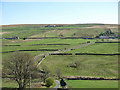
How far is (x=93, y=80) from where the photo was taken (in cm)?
2919

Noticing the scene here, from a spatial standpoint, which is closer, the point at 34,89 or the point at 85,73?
the point at 34,89

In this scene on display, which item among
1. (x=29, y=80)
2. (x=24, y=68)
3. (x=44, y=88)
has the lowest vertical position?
(x=44, y=88)

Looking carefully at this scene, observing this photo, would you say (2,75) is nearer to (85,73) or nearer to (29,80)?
(29,80)

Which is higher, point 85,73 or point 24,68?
point 24,68

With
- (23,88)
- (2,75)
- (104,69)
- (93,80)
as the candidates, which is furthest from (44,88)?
(104,69)

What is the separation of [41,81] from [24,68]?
5.30 metres

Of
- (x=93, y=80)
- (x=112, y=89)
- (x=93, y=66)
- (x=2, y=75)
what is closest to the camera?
(x=112, y=89)

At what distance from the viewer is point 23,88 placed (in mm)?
23094

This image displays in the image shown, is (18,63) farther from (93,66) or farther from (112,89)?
(93,66)

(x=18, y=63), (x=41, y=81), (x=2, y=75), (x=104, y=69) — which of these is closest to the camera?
(x=18, y=63)

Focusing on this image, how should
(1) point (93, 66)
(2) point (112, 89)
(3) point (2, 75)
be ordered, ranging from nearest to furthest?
(2) point (112, 89) < (3) point (2, 75) < (1) point (93, 66)

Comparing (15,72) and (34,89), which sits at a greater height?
(15,72)

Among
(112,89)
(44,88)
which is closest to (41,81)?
(44,88)

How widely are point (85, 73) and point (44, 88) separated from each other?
12882 mm
